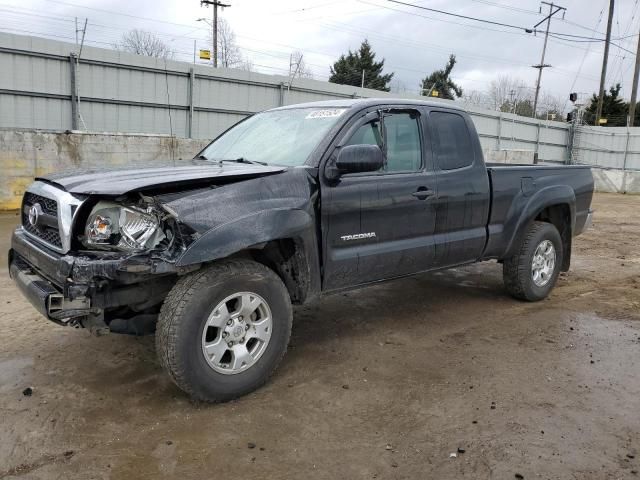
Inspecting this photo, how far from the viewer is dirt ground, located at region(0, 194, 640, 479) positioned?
2.88m

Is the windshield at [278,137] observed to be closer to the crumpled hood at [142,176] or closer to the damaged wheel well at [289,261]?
the crumpled hood at [142,176]

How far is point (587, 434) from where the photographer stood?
10.5 feet

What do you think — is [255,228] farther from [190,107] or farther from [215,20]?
[215,20]

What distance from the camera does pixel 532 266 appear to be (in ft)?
19.0

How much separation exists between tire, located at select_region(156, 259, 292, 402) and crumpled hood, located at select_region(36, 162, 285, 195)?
560 mm

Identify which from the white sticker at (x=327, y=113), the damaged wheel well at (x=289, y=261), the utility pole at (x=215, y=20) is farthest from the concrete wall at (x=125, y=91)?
the utility pole at (x=215, y=20)

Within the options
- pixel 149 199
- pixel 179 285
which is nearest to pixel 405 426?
pixel 179 285

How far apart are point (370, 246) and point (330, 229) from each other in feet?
1.41

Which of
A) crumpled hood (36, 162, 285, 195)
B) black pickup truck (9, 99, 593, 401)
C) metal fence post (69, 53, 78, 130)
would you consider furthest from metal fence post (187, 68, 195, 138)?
crumpled hood (36, 162, 285, 195)

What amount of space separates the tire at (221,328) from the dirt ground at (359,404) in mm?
182

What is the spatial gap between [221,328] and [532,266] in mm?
3714

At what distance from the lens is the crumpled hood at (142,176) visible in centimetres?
319

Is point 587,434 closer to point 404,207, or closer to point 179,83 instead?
point 404,207

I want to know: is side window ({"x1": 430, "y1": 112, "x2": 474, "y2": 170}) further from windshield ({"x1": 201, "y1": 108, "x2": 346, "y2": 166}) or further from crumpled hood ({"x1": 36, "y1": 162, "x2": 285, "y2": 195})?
crumpled hood ({"x1": 36, "y1": 162, "x2": 285, "y2": 195})
